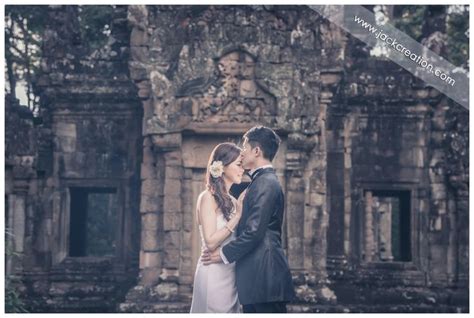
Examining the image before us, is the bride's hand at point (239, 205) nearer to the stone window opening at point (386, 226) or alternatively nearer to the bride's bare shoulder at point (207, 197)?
the bride's bare shoulder at point (207, 197)

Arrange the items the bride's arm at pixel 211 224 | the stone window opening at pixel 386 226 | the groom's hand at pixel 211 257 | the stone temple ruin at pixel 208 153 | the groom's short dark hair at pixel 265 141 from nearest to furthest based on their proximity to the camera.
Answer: the groom's hand at pixel 211 257 < the bride's arm at pixel 211 224 < the groom's short dark hair at pixel 265 141 < the stone temple ruin at pixel 208 153 < the stone window opening at pixel 386 226

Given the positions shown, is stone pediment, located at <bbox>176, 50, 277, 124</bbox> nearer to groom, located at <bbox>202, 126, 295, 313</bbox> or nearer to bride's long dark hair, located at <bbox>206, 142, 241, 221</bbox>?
bride's long dark hair, located at <bbox>206, 142, 241, 221</bbox>

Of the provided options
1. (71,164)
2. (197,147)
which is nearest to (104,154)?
(71,164)

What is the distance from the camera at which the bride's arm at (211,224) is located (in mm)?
18156

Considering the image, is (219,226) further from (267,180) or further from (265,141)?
(265,141)

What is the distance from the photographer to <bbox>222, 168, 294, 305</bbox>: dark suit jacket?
17.9 m

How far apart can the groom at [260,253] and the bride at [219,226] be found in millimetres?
112

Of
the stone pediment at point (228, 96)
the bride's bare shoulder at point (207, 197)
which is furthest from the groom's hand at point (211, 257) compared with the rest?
the stone pediment at point (228, 96)

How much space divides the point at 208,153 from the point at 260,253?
353 cm

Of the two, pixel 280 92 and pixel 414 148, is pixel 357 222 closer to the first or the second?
pixel 414 148

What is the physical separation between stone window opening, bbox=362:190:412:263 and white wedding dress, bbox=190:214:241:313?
580 cm

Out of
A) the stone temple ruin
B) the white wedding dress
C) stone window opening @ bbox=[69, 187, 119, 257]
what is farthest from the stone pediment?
stone window opening @ bbox=[69, 187, 119, 257]

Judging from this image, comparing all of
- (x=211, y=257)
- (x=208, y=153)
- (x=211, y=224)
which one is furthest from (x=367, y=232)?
(x=211, y=257)

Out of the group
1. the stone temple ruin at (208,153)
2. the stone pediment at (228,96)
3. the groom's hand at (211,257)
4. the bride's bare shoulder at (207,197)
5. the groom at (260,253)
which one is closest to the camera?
the groom at (260,253)
